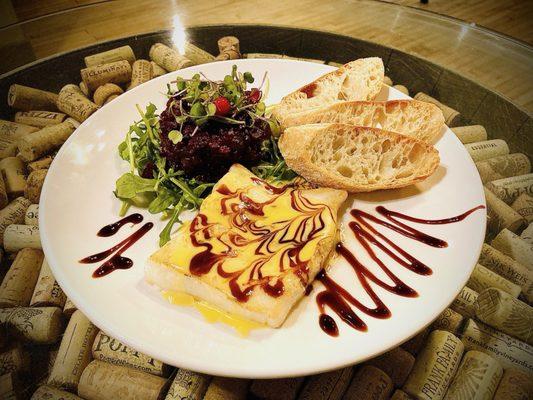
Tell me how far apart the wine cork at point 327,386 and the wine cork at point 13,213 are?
2.30m

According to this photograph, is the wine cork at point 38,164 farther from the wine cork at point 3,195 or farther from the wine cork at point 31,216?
the wine cork at point 31,216

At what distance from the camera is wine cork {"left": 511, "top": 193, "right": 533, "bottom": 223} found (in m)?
2.51

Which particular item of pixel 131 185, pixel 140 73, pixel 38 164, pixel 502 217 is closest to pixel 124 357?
pixel 131 185

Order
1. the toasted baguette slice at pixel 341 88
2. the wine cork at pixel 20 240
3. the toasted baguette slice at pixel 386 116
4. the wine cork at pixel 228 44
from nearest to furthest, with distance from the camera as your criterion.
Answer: the wine cork at pixel 20 240, the toasted baguette slice at pixel 386 116, the toasted baguette slice at pixel 341 88, the wine cork at pixel 228 44

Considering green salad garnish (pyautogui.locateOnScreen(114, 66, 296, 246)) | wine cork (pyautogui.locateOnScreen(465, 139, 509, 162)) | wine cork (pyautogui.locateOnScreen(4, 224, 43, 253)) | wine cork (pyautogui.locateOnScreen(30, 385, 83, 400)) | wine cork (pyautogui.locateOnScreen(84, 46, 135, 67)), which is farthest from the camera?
wine cork (pyautogui.locateOnScreen(84, 46, 135, 67))

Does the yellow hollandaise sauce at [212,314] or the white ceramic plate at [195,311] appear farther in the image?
the yellow hollandaise sauce at [212,314]

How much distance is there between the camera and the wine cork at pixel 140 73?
3.61m

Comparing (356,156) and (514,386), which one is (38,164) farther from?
(514,386)

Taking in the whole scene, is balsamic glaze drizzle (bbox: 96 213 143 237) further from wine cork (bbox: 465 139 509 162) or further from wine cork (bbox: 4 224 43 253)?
wine cork (bbox: 465 139 509 162)

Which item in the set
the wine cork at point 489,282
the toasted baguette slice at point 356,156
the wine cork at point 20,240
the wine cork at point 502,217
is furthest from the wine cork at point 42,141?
the wine cork at point 502,217

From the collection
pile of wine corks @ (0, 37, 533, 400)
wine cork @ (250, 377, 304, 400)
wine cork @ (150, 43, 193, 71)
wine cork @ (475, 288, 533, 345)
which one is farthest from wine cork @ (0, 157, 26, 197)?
wine cork @ (475, 288, 533, 345)

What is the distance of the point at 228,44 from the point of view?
3955 mm

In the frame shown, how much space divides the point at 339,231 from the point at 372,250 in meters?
0.25

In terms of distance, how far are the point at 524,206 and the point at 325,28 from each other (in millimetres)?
3189
